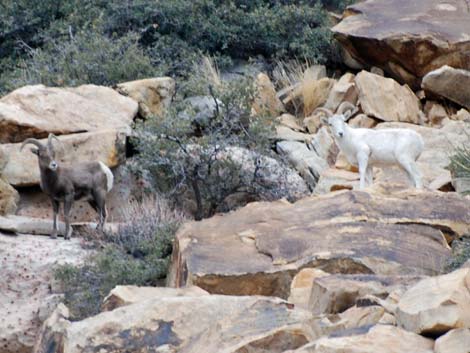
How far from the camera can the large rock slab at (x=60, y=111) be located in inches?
639

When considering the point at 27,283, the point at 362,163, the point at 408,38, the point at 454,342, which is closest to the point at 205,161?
the point at 362,163

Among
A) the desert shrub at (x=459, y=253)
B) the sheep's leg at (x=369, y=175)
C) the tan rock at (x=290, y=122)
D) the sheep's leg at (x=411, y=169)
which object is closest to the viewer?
the desert shrub at (x=459, y=253)

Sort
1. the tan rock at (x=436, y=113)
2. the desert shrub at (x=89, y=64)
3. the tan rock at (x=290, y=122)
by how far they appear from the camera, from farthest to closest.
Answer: the desert shrub at (x=89, y=64)
the tan rock at (x=436, y=113)
the tan rock at (x=290, y=122)

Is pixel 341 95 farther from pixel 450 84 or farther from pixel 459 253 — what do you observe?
pixel 459 253

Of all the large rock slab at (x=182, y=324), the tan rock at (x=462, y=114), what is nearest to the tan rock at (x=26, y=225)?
the large rock slab at (x=182, y=324)

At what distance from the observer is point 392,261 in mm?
10078

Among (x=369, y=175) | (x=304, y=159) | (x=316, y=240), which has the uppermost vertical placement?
(x=316, y=240)

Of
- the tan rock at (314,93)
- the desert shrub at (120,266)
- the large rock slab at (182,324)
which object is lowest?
the tan rock at (314,93)

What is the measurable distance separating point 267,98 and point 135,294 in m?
11.4

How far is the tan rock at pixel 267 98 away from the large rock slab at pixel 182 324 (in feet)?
36.4

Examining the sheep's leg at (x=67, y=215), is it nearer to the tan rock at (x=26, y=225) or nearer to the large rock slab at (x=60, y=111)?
the tan rock at (x=26, y=225)

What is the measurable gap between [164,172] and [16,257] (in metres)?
3.20

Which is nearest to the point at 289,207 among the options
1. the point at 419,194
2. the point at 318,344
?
the point at 419,194

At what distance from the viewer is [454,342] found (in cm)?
593
